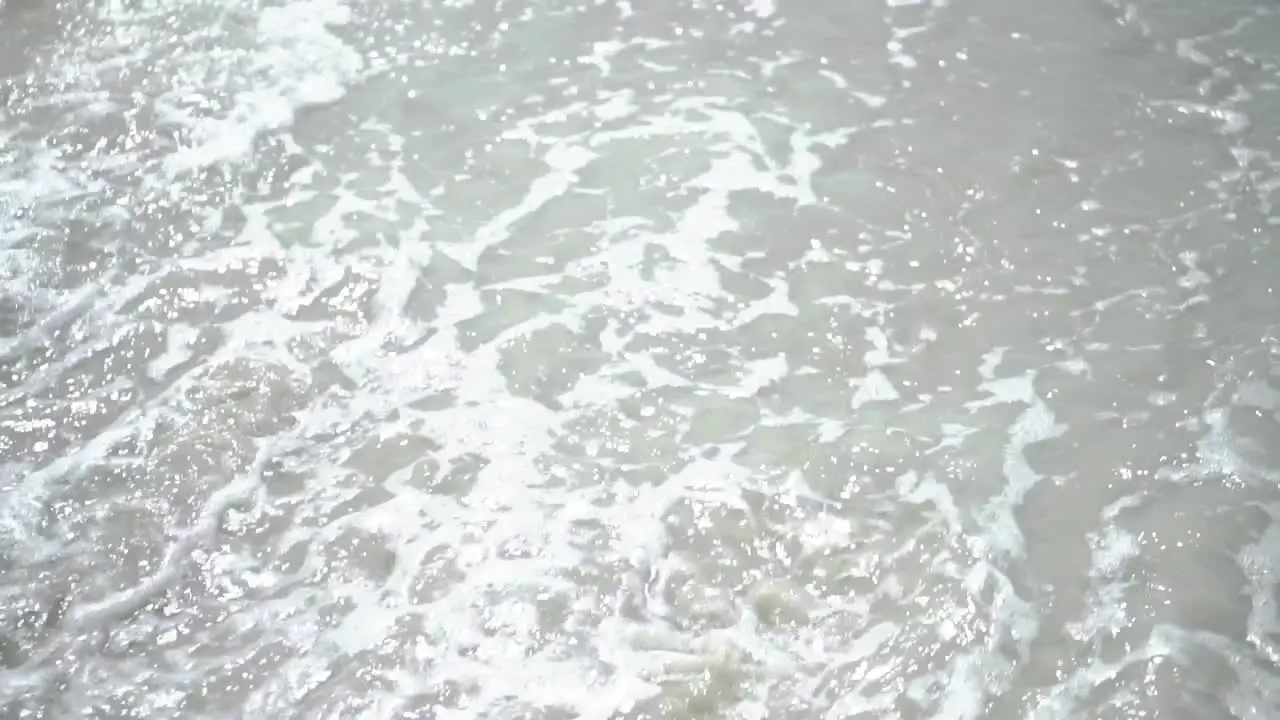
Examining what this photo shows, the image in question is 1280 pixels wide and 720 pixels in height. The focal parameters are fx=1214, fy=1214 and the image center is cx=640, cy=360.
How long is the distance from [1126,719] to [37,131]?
146 inches

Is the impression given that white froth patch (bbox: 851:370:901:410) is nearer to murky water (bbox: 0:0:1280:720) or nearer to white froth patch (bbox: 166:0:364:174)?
murky water (bbox: 0:0:1280:720)

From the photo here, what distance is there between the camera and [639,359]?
3.30m

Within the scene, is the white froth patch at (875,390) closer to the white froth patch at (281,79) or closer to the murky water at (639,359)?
the murky water at (639,359)

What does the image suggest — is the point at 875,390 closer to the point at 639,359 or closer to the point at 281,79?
the point at 639,359

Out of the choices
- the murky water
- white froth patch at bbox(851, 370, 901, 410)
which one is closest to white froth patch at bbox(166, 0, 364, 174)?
the murky water

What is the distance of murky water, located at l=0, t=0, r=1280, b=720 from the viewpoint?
261cm

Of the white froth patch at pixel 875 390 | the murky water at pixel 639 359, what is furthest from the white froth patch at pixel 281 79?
the white froth patch at pixel 875 390

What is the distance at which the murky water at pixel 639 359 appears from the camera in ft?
8.55

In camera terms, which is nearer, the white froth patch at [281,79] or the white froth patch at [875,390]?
the white froth patch at [875,390]

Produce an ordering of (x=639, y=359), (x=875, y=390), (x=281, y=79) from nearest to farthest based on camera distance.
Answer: (x=875, y=390), (x=639, y=359), (x=281, y=79)

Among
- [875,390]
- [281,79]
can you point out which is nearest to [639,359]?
[875,390]

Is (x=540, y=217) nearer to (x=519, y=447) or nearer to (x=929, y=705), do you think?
(x=519, y=447)

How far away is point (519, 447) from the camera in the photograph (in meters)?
3.05

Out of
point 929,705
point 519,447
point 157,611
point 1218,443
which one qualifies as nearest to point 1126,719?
point 929,705
